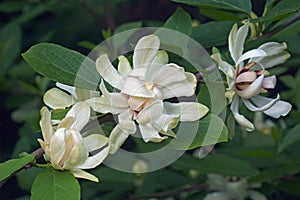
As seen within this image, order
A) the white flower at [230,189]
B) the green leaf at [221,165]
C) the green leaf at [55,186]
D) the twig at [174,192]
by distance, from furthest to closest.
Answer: the twig at [174,192], the white flower at [230,189], the green leaf at [221,165], the green leaf at [55,186]

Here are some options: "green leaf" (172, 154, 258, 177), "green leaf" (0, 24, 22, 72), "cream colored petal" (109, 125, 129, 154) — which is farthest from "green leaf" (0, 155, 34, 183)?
"green leaf" (0, 24, 22, 72)

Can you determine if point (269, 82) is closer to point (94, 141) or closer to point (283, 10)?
point (283, 10)

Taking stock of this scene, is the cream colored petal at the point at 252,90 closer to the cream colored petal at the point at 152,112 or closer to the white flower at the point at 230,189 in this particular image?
the cream colored petal at the point at 152,112

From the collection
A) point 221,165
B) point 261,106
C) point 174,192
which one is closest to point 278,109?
point 261,106

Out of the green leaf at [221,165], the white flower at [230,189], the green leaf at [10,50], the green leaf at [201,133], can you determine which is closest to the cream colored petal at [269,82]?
the green leaf at [201,133]

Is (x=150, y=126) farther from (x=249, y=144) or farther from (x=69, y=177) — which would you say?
(x=249, y=144)

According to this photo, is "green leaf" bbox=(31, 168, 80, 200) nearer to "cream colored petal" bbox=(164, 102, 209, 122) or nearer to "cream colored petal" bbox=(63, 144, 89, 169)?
"cream colored petal" bbox=(63, 144, 89, 169)
